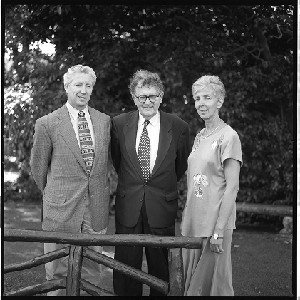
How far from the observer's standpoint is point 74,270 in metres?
3.55

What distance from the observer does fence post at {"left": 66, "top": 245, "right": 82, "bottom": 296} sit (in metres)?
3.54

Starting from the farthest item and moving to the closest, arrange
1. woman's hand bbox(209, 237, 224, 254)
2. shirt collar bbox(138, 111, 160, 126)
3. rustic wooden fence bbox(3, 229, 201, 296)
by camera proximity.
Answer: shirt collar bbox(138, 111, 160, 126)
woman's hand bbox(209, 237, 224, 254)
rustic wooden fence bbox(3, 229, 201, 296)

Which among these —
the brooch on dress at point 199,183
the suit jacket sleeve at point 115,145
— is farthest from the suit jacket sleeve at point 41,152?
the brooch on dress at point 199,183

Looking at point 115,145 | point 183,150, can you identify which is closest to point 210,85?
point 183,150

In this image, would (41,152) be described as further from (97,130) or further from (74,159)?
(97,130)

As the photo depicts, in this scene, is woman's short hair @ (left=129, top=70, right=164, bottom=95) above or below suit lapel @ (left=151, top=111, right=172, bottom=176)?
above

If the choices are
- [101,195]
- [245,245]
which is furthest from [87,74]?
[245,245]

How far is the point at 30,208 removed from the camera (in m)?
9.17

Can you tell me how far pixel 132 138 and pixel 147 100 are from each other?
0.98 ft

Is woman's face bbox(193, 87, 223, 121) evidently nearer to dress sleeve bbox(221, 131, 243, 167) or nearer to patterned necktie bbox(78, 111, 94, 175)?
dress sleeve bbox(221, 131, 243, 167)

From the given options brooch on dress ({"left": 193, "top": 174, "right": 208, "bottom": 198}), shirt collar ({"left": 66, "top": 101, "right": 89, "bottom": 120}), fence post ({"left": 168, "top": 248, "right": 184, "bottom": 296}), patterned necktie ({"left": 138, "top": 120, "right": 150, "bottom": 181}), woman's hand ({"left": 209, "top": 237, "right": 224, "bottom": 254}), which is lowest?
fence post ({"left": 168, "top": 248, "right": 184, "bottom": 296})

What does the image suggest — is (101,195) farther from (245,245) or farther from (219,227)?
(245,245)

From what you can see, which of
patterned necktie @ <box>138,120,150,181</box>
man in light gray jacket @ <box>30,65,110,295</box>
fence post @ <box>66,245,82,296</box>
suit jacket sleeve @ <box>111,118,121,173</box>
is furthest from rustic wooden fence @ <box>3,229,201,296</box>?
suit jacket sleeve @ <box>111,118,121,173</box>

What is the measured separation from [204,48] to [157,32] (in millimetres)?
667
